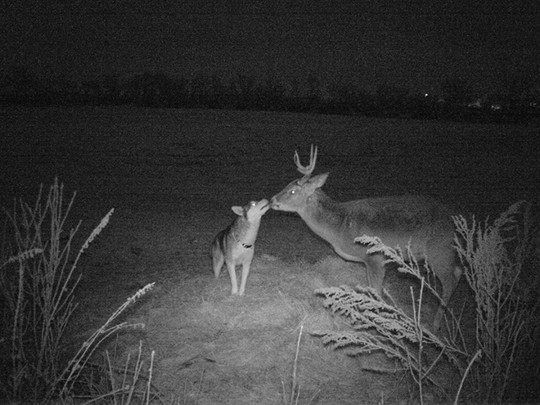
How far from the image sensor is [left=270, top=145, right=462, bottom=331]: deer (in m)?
7.22

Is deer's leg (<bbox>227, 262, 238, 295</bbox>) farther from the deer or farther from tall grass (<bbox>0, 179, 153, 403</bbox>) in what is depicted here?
tall grass (<bbox>0, 179, 153, 403</bbox>)

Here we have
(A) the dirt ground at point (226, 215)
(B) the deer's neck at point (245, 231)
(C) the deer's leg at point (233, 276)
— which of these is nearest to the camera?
(A) the dirt ground at point (226, 215)

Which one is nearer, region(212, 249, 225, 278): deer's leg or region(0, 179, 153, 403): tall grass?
region(0, 179, 153, 403): tall grass

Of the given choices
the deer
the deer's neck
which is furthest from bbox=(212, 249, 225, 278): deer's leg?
the deer

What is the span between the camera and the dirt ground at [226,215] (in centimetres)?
562

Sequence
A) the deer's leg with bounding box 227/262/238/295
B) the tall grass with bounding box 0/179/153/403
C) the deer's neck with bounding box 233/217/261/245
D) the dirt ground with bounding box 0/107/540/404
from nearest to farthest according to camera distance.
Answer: the tall grass with bounding box 0/179/153/403, the dirt ground with bounding box 0/107/540/404, the deer's neck with bounding box 233/217/261/245, the deer's leg with bounding box 227/262/238/295

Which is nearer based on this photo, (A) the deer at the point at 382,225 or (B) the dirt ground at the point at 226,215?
(B) the dirt ground at the point at 226,215

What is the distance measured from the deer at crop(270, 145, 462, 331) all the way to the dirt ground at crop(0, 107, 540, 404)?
2.44ft

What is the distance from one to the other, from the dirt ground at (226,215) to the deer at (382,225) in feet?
2.44

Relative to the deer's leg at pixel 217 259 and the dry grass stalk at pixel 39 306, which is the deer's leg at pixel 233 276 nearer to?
the deer's leg at pixel 217 259

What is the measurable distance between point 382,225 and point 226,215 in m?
5.87

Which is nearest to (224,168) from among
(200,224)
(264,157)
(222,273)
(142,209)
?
(264,157)

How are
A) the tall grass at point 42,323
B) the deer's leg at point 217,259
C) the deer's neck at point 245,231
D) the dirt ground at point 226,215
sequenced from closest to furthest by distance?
the tall grass at point 42,323
the dirt ground at point 226,215
the deer's neck at point 245,231
the deer's leg at point 217,259

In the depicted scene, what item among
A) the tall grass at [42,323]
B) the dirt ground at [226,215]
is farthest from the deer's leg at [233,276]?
the tall grass at [42,323]
